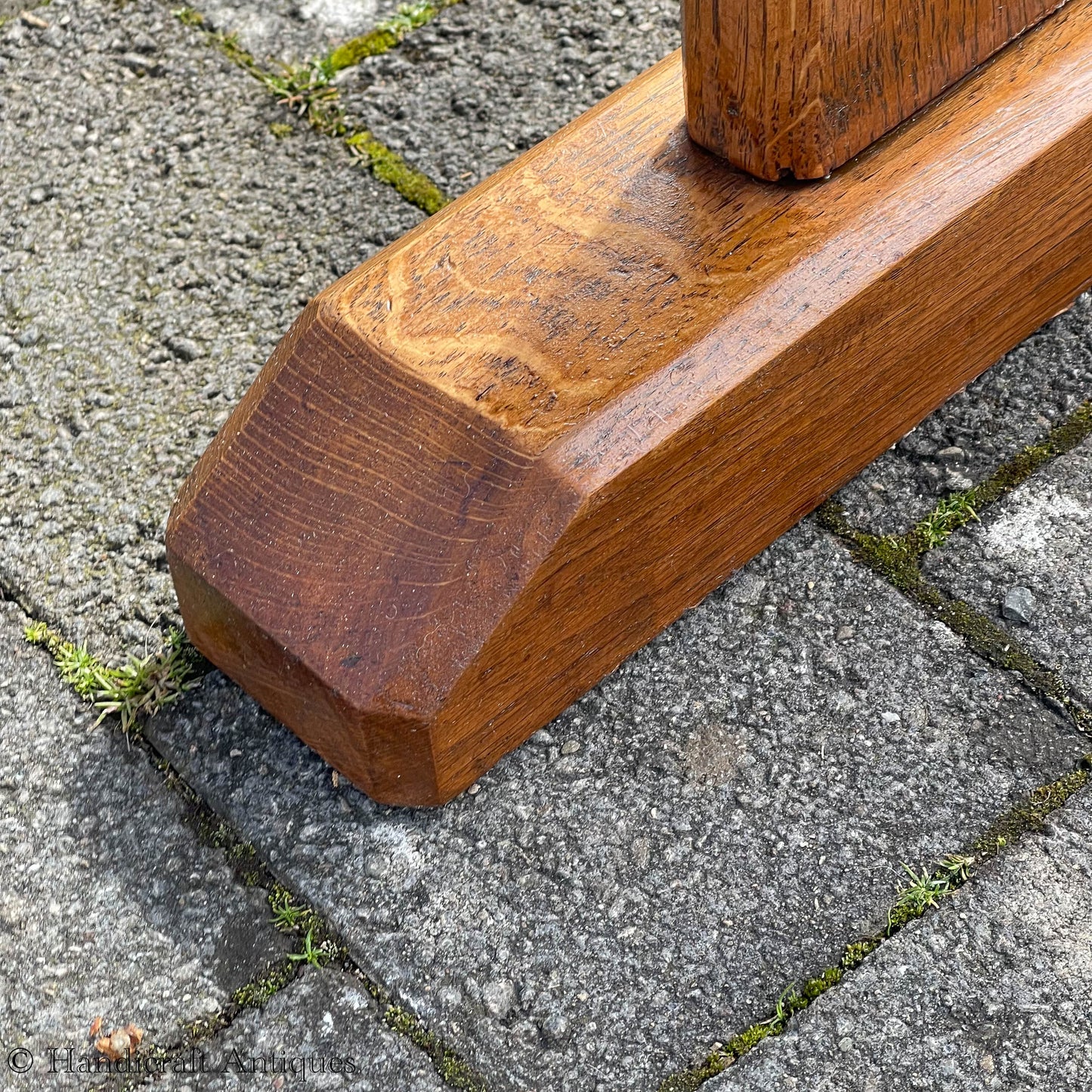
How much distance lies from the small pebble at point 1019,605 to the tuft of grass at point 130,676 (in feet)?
3.58

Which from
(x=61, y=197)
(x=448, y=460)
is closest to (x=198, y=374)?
(x=61, y=197)

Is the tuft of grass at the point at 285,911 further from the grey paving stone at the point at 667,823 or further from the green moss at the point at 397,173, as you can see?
the green moss at the point at 397,173

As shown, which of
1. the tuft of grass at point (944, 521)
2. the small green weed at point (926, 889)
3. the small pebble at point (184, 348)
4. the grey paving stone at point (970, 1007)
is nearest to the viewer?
the grey paving stone at point (970, 1007)

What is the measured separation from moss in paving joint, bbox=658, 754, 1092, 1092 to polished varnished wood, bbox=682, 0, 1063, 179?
0.83 m

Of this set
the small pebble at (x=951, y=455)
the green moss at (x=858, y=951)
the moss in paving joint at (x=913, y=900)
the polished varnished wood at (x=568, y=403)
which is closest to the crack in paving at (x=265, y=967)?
the polished varnished wood at (x=568, y=403)

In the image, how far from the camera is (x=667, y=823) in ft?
5.93

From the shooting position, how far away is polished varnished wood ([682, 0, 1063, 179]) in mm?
A: 1739

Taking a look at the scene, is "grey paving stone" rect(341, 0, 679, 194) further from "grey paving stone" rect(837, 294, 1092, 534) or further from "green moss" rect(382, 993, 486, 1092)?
"green moss" rect(382, 993, 486, 1092)

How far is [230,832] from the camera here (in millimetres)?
1831

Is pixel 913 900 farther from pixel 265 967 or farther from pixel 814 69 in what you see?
pixel 814 69

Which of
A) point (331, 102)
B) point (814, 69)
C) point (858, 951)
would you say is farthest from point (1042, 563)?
point (331, 102)

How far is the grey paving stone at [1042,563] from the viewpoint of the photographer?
192 centimetres

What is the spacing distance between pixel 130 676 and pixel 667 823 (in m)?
0.75

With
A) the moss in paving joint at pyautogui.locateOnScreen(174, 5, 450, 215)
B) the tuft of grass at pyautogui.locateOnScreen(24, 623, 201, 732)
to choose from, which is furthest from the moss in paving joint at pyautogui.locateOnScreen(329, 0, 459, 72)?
the tuft of grass at pyautogui.locateOnScreen(24, 623, 201, 732)
